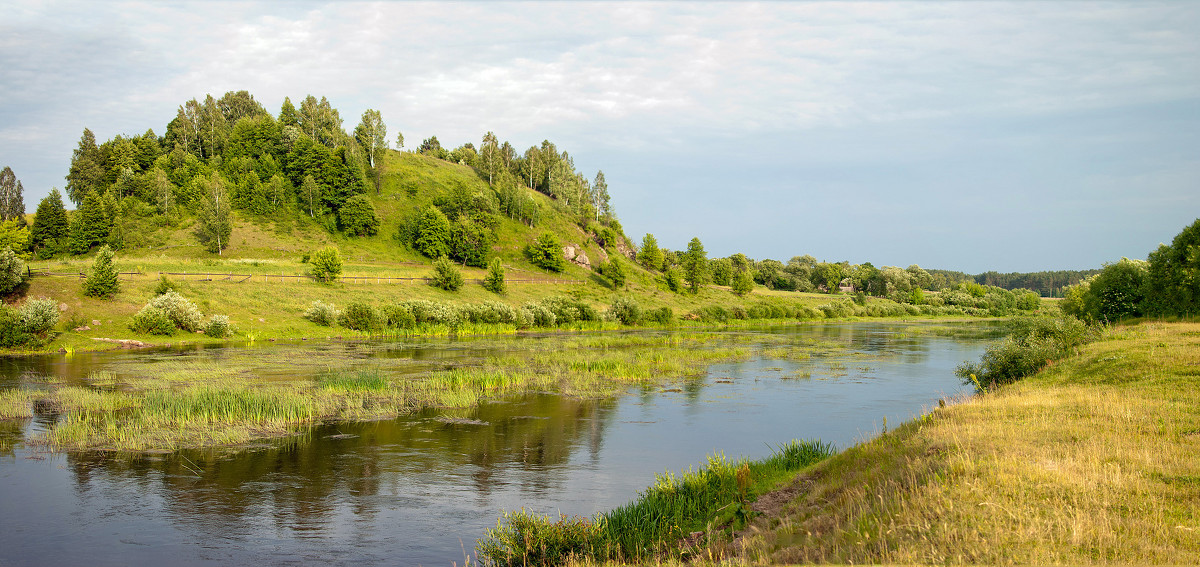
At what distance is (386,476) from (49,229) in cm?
→ 9280

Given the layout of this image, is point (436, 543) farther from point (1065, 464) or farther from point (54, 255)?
point (54, 255)

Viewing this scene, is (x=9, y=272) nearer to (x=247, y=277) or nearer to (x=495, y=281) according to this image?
(x=247, y=277)

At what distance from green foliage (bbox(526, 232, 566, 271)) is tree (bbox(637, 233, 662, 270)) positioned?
76.8 ft

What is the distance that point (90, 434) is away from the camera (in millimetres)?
A: 18938

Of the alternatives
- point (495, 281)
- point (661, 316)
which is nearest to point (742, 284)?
point (661, 316)

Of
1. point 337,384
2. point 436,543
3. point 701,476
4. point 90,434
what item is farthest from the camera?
point 337,384

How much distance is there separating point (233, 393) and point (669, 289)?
83005mm

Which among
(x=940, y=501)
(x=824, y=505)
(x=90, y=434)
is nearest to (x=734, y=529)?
(x=824, y=505)

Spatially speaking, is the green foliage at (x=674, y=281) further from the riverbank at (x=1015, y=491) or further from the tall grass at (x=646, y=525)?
the tall grass at (x=646, y=525)

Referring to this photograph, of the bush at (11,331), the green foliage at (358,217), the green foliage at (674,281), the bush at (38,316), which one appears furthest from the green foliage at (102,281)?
the green foliage at (674,281)

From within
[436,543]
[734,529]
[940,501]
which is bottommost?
[436,543]

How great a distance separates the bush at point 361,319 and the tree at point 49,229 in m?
54.1

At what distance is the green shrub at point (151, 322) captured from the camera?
43.9 m

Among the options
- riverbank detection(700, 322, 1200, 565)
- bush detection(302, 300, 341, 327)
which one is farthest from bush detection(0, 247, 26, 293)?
riverbank detection(700, 322, 1200, 565)
